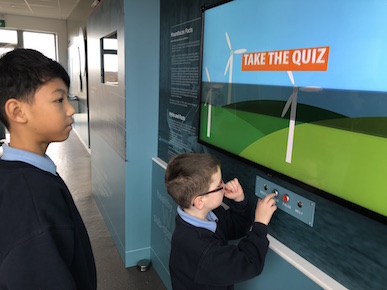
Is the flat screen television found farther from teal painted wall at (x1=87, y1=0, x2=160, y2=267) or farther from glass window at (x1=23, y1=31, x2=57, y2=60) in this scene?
glass window at (x1=23, y1=31, x2=57, y2=60)

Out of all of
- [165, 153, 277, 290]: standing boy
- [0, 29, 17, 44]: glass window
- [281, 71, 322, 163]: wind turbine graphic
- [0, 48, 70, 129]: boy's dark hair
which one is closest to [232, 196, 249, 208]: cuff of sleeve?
[165, 153, 277, 290]: standing boy

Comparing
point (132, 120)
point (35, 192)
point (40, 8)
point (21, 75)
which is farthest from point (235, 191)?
point (40, 8)

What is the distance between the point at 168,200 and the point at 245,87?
119 centimetres

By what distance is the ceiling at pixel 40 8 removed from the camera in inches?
281

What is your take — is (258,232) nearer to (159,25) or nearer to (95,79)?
(159,25)

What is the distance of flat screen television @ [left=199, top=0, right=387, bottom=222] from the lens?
2.85 feet

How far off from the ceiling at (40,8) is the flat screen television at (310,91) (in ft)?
21.4

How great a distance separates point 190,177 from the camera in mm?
1251

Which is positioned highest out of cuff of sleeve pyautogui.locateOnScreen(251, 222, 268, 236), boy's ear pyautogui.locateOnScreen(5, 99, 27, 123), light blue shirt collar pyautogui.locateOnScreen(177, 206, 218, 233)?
boy's ear pyautogui.locateOnScreen(5, 99, 27, 123)

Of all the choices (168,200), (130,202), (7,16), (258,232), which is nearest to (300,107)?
(258,232)

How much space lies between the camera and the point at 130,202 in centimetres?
260

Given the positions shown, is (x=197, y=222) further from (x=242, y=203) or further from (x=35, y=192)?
(x=35, y=192)

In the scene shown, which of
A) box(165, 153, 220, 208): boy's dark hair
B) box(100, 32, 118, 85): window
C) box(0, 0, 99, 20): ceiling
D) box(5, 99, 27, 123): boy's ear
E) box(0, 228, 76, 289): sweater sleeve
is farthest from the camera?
box(0, 0, 99, 20): ceiling

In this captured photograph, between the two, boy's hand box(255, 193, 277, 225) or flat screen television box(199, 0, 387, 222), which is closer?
flat screen television box(199, 0, 387, 222)
